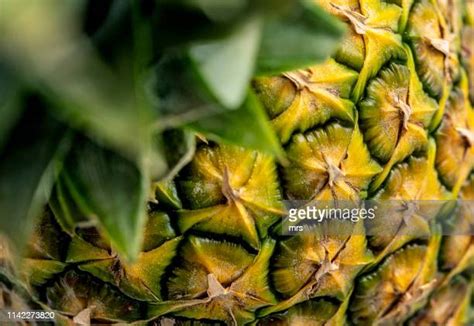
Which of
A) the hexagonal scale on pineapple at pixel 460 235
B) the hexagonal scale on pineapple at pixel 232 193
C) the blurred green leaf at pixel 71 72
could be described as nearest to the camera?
the blurred green leaf at pixel 71 72

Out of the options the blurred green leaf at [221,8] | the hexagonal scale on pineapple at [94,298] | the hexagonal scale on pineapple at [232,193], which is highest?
the blurred green leaf at [221,8]

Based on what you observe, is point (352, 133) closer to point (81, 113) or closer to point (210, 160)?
point (210, 160)

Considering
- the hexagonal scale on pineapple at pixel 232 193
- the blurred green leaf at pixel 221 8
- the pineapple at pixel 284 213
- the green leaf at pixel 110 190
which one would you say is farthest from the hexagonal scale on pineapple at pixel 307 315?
the blurred green leaf at pixel 221 8

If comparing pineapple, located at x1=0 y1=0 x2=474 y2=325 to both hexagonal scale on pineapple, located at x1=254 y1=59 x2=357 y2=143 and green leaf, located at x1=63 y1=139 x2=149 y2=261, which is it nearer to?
hexagonal scale on pineapple, located at x1=254 y1=59 x2=357 y2=143

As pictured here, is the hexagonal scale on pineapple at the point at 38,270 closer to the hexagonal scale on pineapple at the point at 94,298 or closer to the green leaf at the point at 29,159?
the hexagonal scale on pineapple at the point at 94,298

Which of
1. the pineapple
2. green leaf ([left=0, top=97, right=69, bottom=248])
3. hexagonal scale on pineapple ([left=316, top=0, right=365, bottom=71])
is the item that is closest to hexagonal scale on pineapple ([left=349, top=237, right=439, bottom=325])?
the pineapple

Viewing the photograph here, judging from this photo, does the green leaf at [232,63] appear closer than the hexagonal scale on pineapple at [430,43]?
Yes

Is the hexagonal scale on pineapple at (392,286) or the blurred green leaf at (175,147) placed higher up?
the blurred green leaf at (175,147)

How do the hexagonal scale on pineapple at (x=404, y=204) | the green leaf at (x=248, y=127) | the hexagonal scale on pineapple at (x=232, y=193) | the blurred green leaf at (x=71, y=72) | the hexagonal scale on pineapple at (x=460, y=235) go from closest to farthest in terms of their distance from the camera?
the blurred green leaf at (x=71, y=72) → the green leaf at (x=248, y=127) → the hexagonal scale on pineapple at (x=232, y=193) → the hexagonal scale on pineapple at (x=404, y=204) → the hexagonal scale on pineapple at (x=460, y=235)

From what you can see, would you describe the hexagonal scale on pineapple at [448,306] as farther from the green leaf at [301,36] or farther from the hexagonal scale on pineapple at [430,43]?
the green leaf at [301,36]

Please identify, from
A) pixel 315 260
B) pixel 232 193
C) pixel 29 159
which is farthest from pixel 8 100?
pixel 315 260
